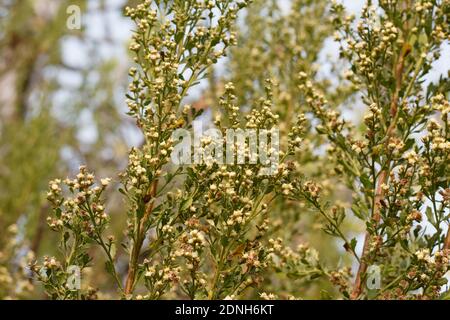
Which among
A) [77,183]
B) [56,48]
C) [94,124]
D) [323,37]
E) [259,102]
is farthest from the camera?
[56,48]

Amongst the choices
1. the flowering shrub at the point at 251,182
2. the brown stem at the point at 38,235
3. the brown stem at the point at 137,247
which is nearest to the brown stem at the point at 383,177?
the flowering shrub at the point at 251,182

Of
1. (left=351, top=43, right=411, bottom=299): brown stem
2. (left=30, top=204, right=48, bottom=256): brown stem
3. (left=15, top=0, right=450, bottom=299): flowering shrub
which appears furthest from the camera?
(left=30, top=204, right=48, bottom=256): brown stem

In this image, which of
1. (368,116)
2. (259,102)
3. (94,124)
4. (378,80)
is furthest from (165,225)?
(94,124)

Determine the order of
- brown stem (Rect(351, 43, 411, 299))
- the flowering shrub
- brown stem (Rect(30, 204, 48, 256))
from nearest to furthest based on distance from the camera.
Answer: the flowering shrub
brown stem (Rect(351, 43, 411, 299))
brown stem (Rect(30, 204, 48, 256))

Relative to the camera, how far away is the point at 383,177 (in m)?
4.00

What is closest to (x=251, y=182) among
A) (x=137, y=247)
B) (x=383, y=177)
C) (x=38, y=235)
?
(x=137, y=247)

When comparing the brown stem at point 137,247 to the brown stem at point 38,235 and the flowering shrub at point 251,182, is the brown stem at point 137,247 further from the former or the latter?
the brown stem at point 38,235

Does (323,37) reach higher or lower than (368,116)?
higher

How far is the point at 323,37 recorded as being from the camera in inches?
234

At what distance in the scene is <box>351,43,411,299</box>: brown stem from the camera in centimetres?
383

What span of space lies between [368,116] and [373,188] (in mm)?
495

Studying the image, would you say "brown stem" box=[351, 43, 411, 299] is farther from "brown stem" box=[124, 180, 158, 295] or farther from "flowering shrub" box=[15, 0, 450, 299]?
"brown stem" box=[124, 180, 158, 295]

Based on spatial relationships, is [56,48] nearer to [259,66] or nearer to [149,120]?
[259,66]

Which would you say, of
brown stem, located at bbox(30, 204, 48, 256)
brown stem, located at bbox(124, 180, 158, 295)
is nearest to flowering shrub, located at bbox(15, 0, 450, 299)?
brown stem, located at bbox(124, 180, 158, 295)
